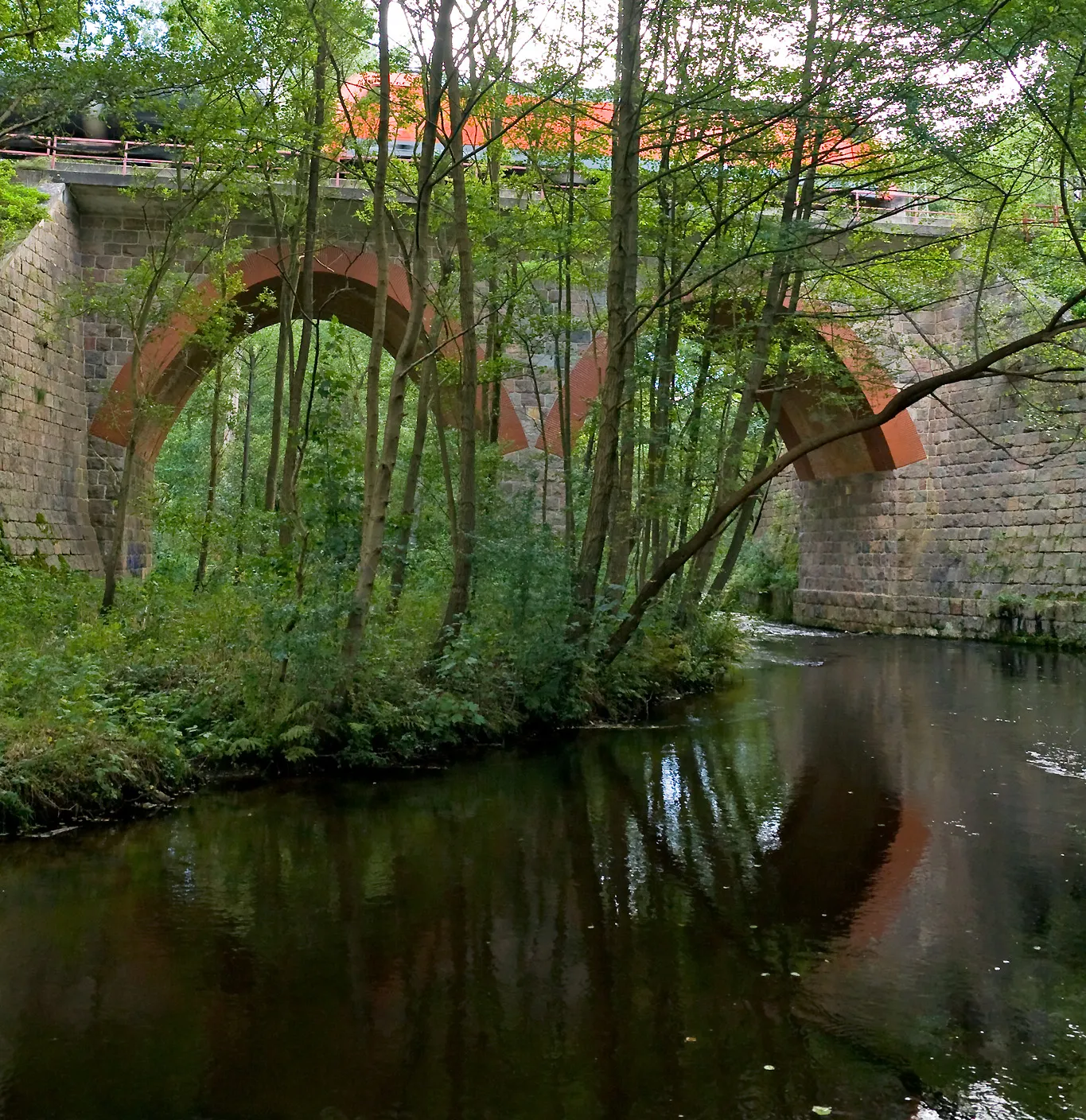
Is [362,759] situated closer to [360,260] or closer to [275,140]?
[275,140]

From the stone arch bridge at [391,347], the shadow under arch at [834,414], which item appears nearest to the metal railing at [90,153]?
the stone arch bridge at [391,347]

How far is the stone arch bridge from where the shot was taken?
14117 millimetres

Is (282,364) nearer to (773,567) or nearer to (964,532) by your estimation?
(964,532)

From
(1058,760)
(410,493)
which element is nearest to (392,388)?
(410,493)

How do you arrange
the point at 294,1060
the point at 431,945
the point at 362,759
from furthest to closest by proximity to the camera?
1. the point at 362,759
2. the point at 431,945
3. the point at 294,1060

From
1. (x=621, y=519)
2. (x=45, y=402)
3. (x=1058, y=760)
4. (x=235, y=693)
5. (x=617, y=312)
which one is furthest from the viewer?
(x=45, y=402)

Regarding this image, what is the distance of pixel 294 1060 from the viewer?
355cm

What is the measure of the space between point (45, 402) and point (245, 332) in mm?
3178

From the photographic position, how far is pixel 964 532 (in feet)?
63.1

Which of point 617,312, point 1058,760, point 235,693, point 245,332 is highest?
point 245,332

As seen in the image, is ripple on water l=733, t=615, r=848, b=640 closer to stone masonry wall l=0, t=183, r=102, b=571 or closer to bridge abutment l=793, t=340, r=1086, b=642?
bridge abutment l=793, t=340, r=1086, b=642

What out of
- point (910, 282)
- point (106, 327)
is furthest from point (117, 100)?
point (910, 282)

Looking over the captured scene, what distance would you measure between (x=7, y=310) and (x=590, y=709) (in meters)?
8.60

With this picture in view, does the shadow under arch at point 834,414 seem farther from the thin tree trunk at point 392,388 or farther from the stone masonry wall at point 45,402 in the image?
the stone masonry wall at point 45,402
